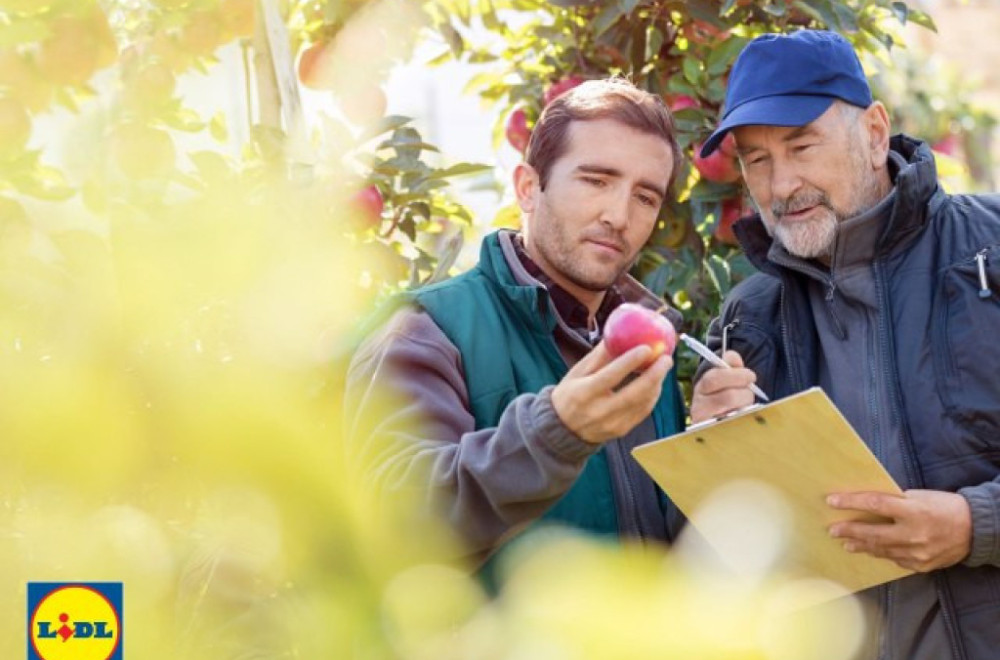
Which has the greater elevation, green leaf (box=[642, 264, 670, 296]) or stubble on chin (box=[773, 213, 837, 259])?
stubble on chin (box=[773, 213, 837, 259])

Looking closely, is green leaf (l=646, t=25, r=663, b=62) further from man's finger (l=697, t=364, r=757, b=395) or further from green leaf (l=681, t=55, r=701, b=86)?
man's finger (l=697, t=364, r=757, b=395)

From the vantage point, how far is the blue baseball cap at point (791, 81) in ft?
7.02

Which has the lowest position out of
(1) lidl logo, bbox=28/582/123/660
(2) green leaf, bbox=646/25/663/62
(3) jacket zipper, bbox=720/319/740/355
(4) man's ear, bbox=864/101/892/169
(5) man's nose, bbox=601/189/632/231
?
(1) lidl logo, bbox=28/582/123/660

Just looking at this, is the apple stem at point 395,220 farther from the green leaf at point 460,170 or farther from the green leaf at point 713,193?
the green leaf at point 713,193

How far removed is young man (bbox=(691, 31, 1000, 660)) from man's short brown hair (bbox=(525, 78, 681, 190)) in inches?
5.5

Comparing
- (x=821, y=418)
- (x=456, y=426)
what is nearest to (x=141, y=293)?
(x=456, y=426)

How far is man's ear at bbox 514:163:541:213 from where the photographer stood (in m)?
2.13

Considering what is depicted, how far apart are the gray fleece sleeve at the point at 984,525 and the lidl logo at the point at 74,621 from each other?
1074 mm

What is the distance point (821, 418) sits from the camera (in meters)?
1.58

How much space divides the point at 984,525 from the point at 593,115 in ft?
2.64

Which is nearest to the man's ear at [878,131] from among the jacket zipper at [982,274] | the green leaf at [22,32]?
the jacket zipper at [982,274]

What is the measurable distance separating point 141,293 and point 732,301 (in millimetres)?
1081

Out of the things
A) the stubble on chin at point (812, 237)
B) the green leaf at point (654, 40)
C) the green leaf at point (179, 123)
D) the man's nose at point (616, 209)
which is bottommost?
the stubble on chin at point (812, 237)

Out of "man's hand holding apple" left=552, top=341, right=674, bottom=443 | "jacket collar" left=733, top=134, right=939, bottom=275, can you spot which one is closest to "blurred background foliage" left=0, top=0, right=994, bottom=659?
"man's hand holding apple" left=552, top=341, right=674, bottom=443
